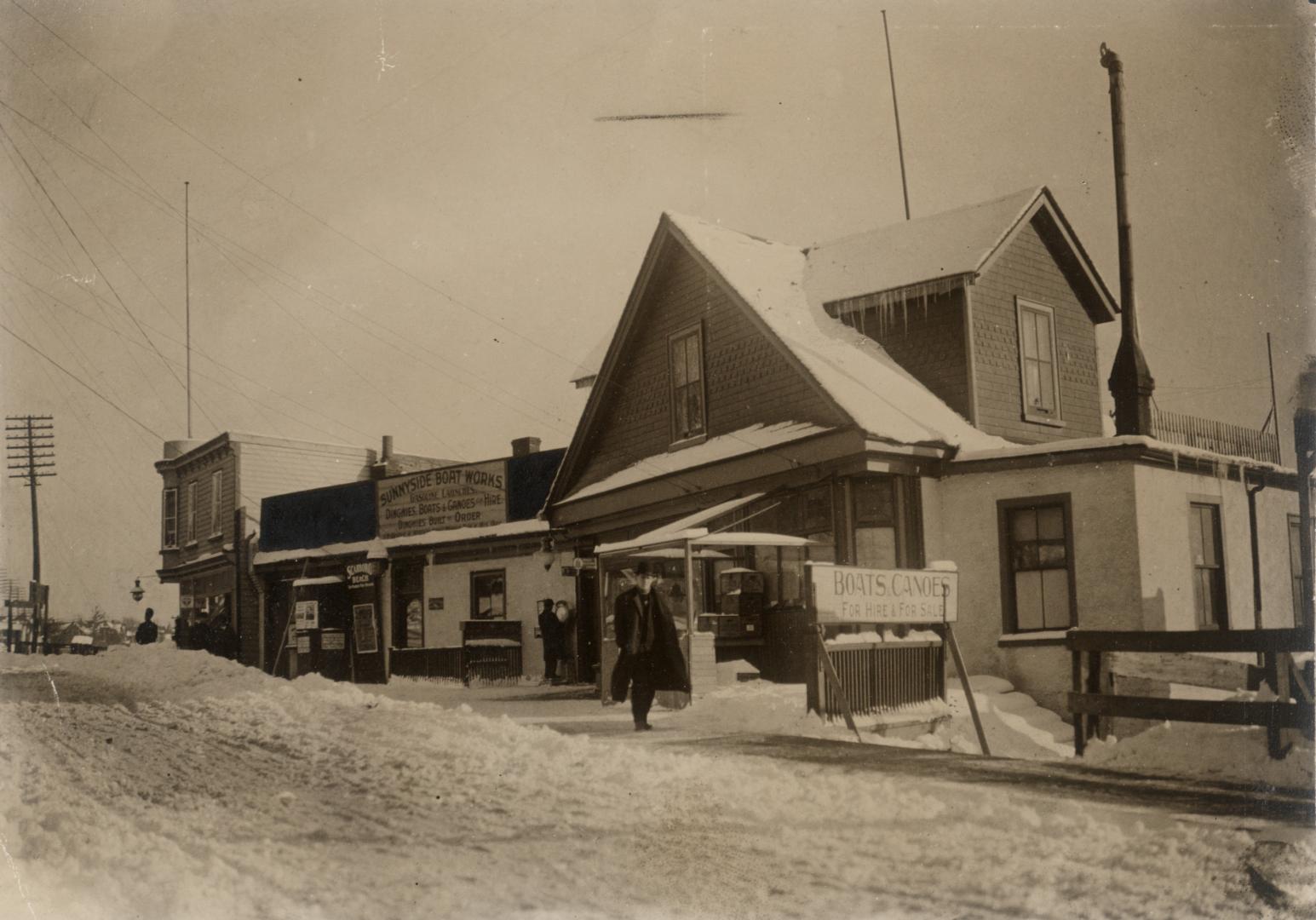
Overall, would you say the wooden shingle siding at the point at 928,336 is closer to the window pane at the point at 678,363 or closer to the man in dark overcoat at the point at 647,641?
the window pane at the point at 678,363

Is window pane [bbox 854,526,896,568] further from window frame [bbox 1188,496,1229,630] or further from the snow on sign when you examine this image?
the snow on sign

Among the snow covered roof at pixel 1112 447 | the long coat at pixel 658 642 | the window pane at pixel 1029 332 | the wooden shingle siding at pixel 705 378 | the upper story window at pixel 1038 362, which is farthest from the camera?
the window pane at pixel 1029 332

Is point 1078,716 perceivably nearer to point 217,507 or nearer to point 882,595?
point 882,595

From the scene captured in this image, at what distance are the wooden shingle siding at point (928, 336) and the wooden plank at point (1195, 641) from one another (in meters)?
6.75

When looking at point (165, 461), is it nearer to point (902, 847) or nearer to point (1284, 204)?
point (902, 847)

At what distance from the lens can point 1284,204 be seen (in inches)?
400

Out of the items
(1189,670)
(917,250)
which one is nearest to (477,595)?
(917,250)

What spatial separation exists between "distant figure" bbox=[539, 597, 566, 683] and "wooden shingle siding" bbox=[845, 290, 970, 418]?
7.59 m

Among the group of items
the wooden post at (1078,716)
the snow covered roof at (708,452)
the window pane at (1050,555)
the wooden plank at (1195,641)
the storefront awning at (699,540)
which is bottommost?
the wooden post at (1078,716)

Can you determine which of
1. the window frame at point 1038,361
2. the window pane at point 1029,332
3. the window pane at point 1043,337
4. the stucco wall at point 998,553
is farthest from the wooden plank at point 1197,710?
the window pane at point 1043,337

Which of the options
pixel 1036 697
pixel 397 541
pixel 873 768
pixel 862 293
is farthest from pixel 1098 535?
pixel 397 541

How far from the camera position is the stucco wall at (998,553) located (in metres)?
14.4

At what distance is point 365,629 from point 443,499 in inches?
140

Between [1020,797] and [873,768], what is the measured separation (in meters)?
1.40
